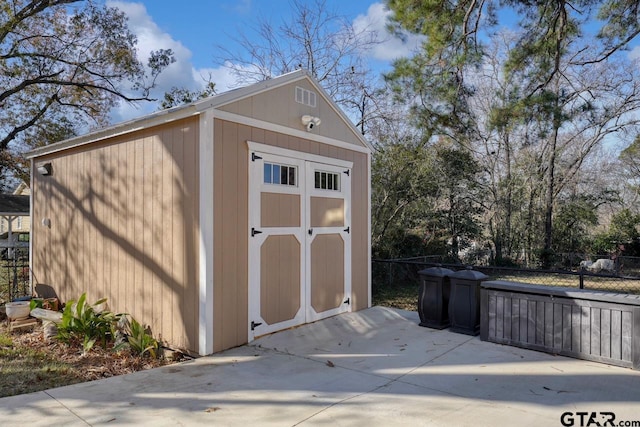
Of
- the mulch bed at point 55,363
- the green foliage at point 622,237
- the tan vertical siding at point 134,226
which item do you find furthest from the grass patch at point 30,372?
the green foliage at point 622,237

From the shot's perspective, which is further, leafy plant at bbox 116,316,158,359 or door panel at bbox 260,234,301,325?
door panel at bbox 260,234,301,325

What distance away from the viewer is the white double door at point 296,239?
4.71 metres

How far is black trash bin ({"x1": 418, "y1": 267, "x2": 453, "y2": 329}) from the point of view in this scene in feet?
17.1

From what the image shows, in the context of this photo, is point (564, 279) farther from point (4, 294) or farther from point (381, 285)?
point (4, 294)

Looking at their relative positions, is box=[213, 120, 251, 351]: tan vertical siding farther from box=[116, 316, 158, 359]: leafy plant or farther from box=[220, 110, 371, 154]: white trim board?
box=[116, 316, 158, 359]: leafy plant

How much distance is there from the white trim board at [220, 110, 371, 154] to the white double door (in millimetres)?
260

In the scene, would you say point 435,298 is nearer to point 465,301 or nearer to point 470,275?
point 465,301

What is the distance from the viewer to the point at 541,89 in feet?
20.2

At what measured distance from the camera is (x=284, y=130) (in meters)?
5.08

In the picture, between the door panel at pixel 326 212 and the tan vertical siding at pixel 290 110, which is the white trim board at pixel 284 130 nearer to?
the tan vertical siding at pixel 290 110

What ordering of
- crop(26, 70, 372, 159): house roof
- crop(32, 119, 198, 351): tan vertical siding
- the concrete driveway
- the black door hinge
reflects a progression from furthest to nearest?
the black door hinge < crop(32, 119, 198, 351): tan vertical siding < crop(26, 70, 372, 159): house roof < the concrete driveway

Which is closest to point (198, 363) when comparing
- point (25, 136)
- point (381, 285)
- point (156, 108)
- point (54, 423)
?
point (54, 423)

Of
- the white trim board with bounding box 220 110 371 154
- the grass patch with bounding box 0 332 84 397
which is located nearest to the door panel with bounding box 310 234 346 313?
the white trim board with bounding box 220 110 371 154

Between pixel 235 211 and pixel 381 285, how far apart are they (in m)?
5.47
